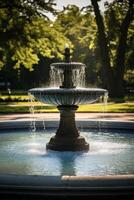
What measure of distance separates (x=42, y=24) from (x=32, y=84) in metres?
34.0

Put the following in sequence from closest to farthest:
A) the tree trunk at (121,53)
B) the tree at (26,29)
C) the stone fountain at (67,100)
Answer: the stone fountain at (67,100) < the tree at (26,29) < the tree trunk at (121,53)

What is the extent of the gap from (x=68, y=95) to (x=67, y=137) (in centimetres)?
158

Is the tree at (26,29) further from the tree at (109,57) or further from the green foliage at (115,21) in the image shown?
the green foliage at (115,21)

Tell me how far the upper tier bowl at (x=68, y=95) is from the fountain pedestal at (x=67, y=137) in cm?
73

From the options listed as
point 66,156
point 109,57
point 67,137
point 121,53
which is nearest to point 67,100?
point 67,137

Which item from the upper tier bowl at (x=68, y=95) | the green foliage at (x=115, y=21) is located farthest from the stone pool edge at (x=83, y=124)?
the green foliage at (x=115, y=21)

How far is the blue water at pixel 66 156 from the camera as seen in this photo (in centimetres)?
1023

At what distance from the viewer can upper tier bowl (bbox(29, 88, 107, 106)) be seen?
11.8m

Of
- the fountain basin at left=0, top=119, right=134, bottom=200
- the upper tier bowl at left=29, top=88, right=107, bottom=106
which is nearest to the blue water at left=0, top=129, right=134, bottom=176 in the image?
the upper tier bowl at left=29, top=88, right=107, bottom=106

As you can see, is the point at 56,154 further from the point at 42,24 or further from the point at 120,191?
the point at 42,24

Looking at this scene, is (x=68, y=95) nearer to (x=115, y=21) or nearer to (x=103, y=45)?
(x=103, y=45)

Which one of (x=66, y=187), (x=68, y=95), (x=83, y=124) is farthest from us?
(x=83, y=124)

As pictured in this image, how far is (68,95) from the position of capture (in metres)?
11.9

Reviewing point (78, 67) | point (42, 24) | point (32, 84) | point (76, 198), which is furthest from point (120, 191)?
point (32, 84)
